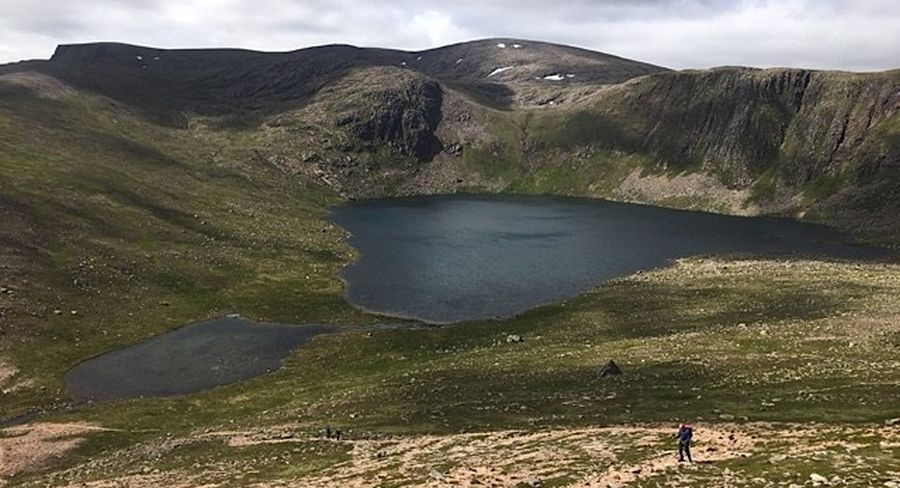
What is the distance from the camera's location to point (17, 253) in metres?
108

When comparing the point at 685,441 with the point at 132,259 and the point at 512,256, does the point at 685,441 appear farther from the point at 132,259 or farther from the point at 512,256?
the point at 512,256

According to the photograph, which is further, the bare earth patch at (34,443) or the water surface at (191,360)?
the water surface at (191,360)

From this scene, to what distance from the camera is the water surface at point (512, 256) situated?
116500 mm

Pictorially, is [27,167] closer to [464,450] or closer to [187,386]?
[187,386]

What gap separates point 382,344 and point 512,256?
65871mm

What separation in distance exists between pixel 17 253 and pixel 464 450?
311 ft

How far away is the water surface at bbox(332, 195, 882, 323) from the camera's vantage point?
116 metres

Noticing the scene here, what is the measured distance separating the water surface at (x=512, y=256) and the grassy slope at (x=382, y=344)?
7.93m

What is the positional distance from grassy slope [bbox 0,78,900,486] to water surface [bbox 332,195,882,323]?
7934 mm

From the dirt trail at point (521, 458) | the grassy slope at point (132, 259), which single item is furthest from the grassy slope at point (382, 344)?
the dirt trail at point (521, 458)

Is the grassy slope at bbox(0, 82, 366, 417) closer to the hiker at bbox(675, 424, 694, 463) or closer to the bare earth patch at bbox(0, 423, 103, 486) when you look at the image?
the bare earth patch at bbox(0, 423, 103, 486)

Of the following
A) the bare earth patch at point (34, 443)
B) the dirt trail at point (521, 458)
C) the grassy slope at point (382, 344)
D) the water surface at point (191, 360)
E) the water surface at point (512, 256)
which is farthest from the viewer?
the water surface at point (512, 256)

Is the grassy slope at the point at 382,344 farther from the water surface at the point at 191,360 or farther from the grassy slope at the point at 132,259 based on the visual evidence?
the water surface at the point at 191,360

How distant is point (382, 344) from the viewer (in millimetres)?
91625
